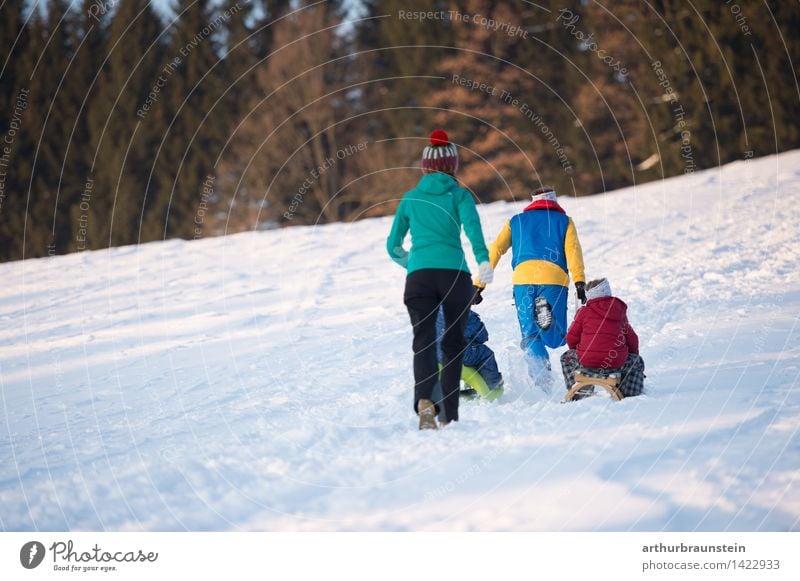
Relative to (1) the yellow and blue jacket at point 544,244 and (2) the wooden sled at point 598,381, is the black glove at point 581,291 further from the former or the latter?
(2) the wooden sled at point 598,381

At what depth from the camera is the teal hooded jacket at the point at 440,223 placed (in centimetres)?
524

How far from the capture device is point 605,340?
224 inches

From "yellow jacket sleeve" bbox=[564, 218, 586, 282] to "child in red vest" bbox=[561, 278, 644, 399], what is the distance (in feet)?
0.93

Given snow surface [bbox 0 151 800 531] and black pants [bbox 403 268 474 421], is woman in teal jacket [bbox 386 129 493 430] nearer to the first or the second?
black pants [bbox 403 268 474 421]

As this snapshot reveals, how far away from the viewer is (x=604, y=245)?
12445 mm

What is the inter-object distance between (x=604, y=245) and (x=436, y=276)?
25.2ft

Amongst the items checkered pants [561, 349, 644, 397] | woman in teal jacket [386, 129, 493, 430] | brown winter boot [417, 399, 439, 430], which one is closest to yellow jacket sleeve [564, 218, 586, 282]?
checkered pants [561, 349, 644, 397]

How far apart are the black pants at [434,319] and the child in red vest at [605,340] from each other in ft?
3.07

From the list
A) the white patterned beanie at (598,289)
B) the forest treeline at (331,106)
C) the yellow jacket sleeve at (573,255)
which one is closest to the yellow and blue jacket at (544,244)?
the yellow jacket sleeve at (573,255)

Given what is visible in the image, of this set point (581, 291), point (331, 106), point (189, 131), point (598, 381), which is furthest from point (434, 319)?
point (189, 131)

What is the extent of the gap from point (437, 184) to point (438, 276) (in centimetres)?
55

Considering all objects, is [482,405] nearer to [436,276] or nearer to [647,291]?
[436,276]

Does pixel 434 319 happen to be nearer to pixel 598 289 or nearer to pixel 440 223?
pixel 440 223
